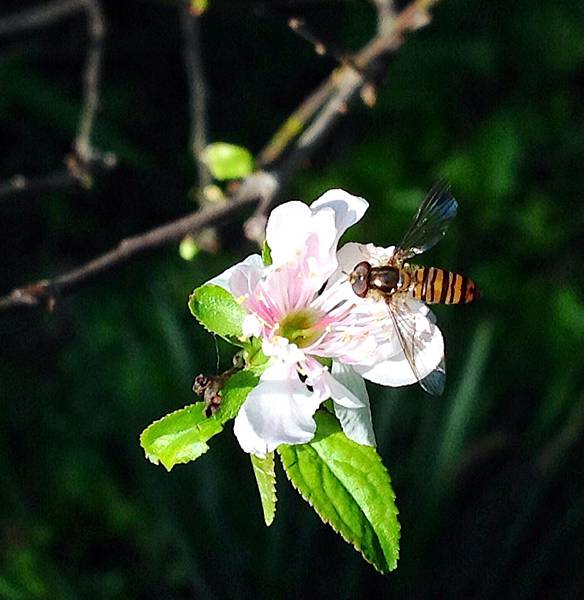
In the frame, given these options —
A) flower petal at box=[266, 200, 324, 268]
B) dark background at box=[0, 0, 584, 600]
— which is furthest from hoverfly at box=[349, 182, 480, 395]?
dark background at box=[0, 0, 584, 600]

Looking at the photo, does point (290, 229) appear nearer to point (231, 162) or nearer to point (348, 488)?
point (348, 488)

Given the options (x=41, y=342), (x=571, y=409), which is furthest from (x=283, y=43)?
(x=571, y=409)

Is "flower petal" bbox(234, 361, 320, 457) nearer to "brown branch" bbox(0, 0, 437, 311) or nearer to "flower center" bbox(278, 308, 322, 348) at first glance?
"flower center" bbox(278, 308, 322, 348)

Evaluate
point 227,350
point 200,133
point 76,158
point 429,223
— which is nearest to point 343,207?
point 429,223

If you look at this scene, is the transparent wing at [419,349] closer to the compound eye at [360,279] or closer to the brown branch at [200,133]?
the compound eye at [360,279]

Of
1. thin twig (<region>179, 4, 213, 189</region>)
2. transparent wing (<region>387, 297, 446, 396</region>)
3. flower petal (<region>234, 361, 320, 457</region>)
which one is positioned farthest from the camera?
thin twig (<region>179, 4, 213, 189</region>)

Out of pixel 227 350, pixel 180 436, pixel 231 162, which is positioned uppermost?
pixel 227 350

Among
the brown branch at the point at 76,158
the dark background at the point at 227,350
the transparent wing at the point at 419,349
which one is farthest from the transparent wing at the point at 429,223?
the dark background at the point at 227,350
